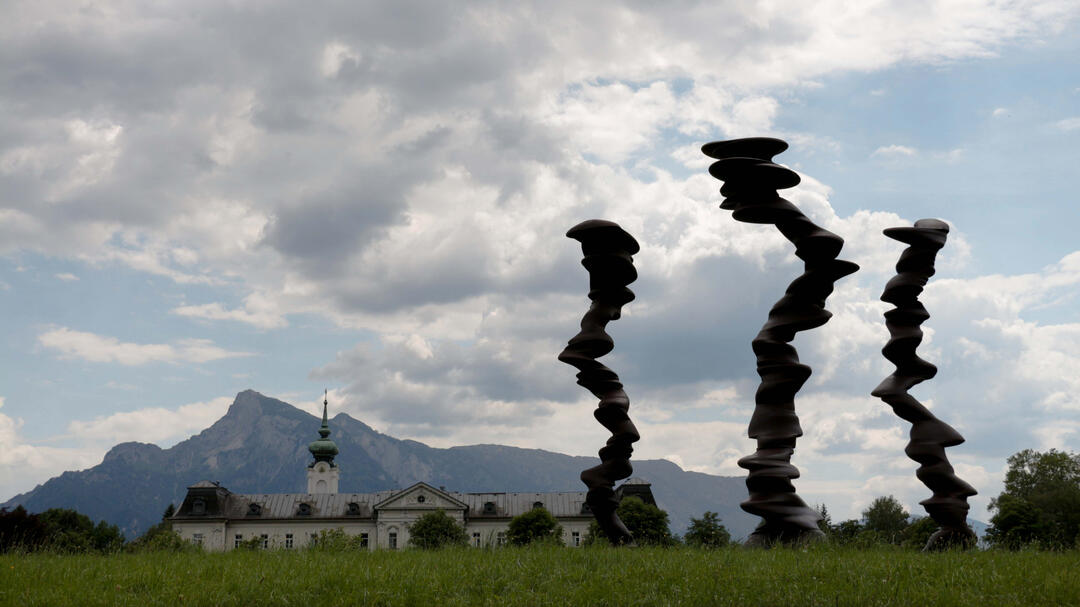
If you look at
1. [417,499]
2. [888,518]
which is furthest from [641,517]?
[417,499]

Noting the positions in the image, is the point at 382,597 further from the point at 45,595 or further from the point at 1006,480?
the point at 1006,480

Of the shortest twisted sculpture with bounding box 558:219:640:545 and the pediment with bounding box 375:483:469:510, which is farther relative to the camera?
the pediment with bounding box 375:483:469:510

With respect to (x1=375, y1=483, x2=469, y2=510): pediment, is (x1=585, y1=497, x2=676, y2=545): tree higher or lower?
lower

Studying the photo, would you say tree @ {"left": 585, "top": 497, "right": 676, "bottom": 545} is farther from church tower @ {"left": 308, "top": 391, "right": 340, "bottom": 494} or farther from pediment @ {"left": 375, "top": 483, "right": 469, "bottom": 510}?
church tower @ {"left": 308, "top": 391, "right": 340, "bottom": 494}

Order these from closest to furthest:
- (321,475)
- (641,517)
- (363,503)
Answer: (641,517) < (363,503) < (321,475)

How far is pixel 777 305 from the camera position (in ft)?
58.7

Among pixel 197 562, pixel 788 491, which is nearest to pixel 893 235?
pixel 788 491

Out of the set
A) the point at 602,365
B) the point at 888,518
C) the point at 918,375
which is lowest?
the point at 888,518

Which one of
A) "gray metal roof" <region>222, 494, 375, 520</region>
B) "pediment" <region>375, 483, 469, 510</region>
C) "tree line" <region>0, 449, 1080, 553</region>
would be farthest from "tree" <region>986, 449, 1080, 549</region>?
"gray metal roof" <region>222, 494, 375, 520</region>

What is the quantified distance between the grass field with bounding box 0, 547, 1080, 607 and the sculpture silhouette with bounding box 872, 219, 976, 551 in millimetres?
3758

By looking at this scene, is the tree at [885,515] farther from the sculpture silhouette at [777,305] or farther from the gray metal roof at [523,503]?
the sculpture silhouette at [777,305]

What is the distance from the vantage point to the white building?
93.8m

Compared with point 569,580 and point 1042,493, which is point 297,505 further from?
point 569,580

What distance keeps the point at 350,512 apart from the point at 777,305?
8779cm
